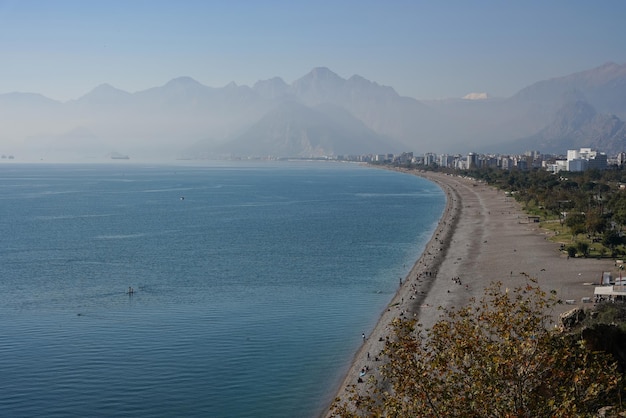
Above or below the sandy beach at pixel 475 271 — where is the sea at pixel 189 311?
below

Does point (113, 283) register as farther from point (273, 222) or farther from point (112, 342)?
point (273, 222)

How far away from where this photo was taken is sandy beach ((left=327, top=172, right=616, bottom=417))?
2477cm

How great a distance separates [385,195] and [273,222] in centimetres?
3582

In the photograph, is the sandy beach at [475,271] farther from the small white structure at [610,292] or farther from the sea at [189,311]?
the sea at [189,311]

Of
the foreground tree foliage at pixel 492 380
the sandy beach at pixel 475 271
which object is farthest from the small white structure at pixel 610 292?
the foreground tree foliage at pixel 492 380

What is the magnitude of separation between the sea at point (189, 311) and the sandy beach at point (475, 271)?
2.89 feet

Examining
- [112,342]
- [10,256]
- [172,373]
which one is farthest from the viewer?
[10,256]

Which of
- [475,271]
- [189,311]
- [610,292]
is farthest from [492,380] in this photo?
[475,271]

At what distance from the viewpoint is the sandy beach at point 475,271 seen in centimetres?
2477

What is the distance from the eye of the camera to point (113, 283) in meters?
32.0

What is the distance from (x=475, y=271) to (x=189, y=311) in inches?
570

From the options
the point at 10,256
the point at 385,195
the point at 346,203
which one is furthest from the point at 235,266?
the point at 385,195

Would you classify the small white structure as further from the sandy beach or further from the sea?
the sea

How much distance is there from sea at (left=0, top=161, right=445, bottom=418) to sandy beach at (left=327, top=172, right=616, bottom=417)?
88 centimetres
